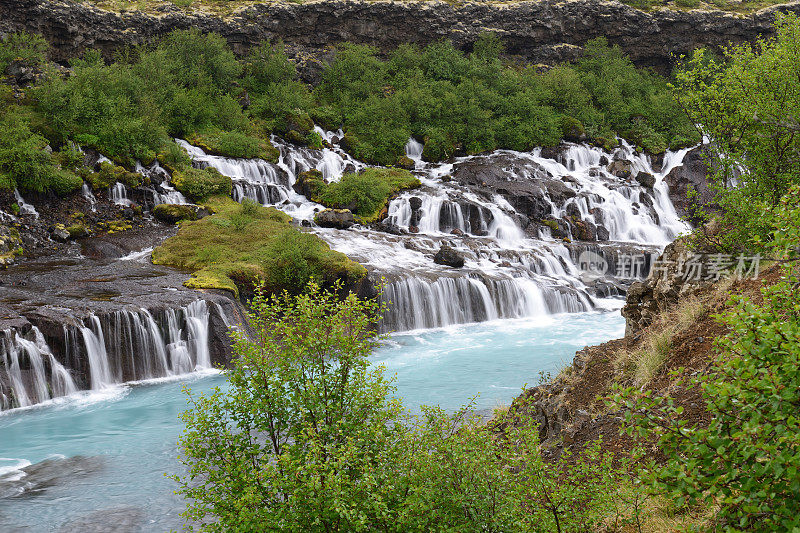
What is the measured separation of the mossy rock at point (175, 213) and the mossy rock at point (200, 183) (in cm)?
202

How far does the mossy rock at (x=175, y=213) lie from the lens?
101 feet

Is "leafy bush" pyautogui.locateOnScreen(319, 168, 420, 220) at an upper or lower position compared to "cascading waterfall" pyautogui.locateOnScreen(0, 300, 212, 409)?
upper

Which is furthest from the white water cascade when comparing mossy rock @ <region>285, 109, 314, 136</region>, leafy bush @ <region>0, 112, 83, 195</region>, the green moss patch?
leafy bush @ <region>0, 112, 83, 195</region>

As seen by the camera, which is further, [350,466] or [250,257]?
[250,257]

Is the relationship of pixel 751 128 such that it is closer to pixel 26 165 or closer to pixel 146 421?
pixel 146 421

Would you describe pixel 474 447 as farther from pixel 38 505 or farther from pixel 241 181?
pixel 241 181

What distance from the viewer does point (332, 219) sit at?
3247 cm

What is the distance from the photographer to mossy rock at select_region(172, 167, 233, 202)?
109ft

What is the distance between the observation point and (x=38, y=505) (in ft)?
35.4

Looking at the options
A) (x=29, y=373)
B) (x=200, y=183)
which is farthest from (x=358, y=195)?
(x=29, y=373)

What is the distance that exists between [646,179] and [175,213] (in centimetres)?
3401

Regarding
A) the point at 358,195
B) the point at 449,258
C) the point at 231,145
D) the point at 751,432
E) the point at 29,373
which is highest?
the point at 231,145

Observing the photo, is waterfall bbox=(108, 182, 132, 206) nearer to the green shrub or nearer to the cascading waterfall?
the green shrub

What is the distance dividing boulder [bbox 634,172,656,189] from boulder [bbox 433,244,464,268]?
74.2ft
